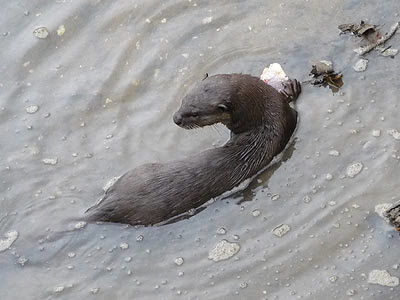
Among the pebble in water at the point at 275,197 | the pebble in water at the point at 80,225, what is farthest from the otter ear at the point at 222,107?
the pebble in water at the point at 80,225

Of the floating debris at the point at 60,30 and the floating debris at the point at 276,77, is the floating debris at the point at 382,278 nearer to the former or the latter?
the floating debris at the point at 276,77

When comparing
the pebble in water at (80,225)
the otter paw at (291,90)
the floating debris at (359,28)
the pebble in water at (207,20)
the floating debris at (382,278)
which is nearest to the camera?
the floating debris at (382,278)

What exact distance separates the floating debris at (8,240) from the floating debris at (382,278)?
179cm

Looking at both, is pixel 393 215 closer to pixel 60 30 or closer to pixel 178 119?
pixel 178 119

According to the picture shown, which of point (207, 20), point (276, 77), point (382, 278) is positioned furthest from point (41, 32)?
point (382, 278)

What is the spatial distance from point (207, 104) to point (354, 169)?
0.85m

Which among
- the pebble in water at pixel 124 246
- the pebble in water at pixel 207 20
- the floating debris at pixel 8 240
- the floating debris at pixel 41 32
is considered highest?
the floating debris at pixel 41 32

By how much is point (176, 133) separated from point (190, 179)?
0.61 metres

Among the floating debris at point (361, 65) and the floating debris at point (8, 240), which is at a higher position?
the floating debris at point (8, 240)

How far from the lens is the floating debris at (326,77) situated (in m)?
4.57

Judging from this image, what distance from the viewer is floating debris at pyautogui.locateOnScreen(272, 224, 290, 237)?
3.89m

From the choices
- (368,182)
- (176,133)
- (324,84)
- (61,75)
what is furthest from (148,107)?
(368,182)

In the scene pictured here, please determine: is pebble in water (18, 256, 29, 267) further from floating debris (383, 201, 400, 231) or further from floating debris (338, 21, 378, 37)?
floating debris (338, 21, 378, 37)

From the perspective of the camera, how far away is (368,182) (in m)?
4.02
